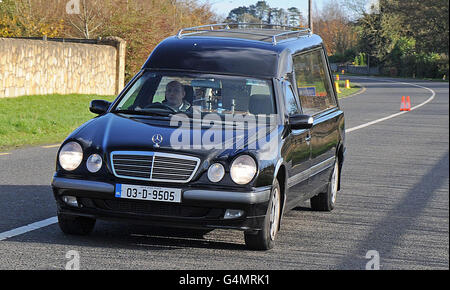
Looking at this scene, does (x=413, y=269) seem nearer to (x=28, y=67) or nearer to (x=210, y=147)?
(x=210, y=147)

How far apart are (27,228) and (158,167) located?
155 centimetres

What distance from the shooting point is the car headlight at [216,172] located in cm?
659

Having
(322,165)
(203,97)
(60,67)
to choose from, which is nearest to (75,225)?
(203,97)

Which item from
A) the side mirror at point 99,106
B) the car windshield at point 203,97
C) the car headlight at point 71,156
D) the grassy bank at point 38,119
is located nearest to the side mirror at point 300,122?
the car windshield at point 203,97

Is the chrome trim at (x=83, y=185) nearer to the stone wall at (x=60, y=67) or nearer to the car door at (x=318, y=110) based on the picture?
the car door at (x=318, y=110)

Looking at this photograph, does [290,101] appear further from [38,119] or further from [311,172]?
[38,119]

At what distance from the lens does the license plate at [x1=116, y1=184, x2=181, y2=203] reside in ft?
21.6

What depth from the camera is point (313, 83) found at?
925cm

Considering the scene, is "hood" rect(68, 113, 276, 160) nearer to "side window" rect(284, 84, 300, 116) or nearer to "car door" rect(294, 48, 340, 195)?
"side window" rect(284, 84, 300, 116)

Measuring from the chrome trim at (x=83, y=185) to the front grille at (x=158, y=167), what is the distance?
0.41 feet


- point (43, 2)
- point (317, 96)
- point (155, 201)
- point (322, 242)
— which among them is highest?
point (43, 2)
